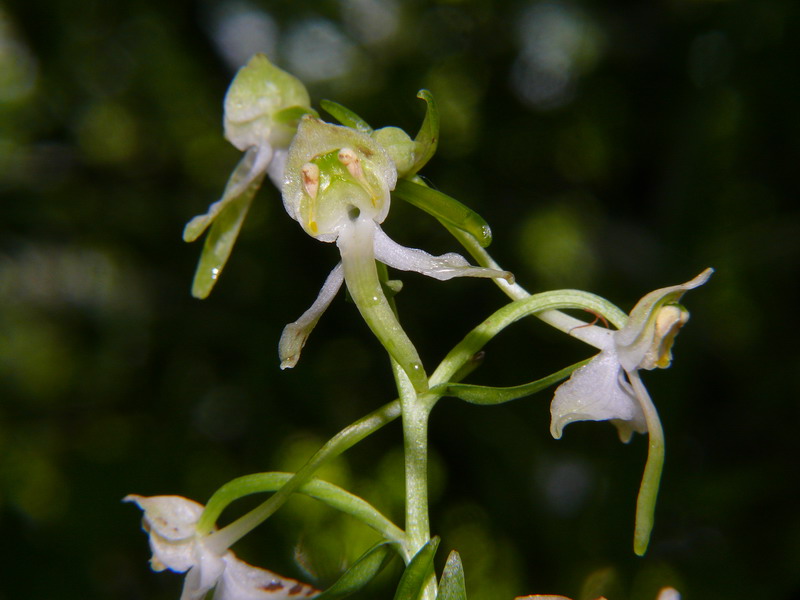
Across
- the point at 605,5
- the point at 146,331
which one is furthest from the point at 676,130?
the point at 146,331

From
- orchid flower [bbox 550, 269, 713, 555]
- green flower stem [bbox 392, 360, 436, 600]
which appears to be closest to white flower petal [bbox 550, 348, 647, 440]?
orchid flower [bbox 550, 269, 713, 555]

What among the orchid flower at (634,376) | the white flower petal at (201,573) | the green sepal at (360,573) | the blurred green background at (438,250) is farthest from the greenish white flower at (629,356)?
the blurred green background at (438,250)

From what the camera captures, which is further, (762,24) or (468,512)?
(762,24)

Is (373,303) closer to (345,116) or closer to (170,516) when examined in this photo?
(345,116)

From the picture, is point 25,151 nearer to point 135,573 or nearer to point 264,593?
point 135,573

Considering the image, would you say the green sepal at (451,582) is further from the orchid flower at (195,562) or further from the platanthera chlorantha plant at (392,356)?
the orchid flower at (195,562)

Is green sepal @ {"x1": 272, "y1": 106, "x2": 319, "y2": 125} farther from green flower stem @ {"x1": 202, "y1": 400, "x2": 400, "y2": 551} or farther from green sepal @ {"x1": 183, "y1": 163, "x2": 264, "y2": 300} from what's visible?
green flower stem @ {"x1": 202, "y1": 400, "x2": 400, "y2": 551}

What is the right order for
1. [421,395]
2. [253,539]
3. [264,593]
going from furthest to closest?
1. [253,539]
2. [264,593]
3. [421,395]

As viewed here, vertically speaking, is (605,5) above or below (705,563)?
above
